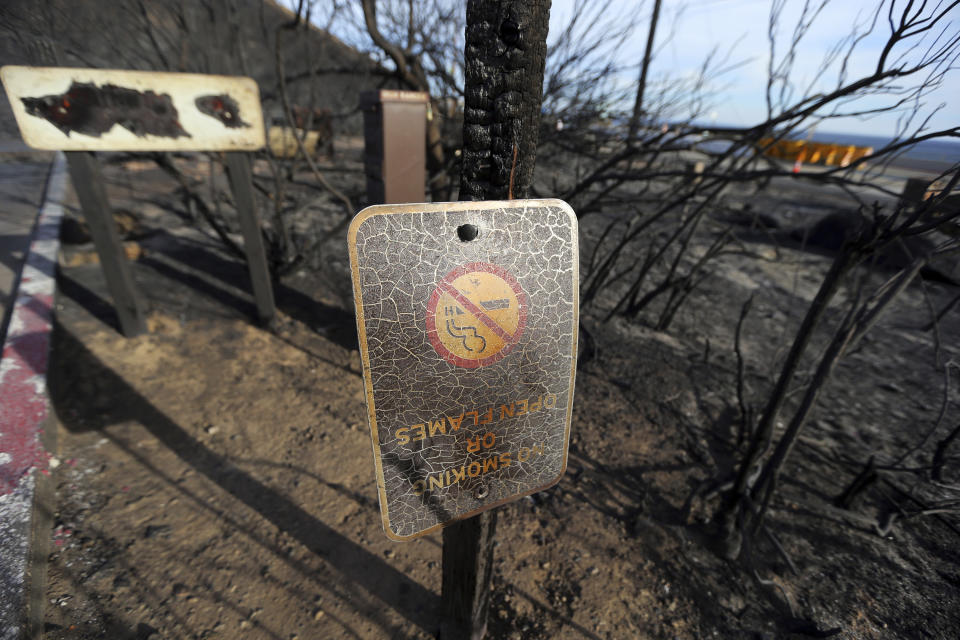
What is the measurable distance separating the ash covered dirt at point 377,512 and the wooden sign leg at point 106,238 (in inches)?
8.4

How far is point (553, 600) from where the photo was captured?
1.81 metres

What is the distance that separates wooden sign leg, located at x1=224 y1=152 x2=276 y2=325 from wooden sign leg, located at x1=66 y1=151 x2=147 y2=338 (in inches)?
32.4

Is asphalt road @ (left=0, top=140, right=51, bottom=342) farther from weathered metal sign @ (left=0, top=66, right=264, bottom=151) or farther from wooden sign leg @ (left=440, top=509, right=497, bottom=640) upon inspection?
wooden sign leg @ (left=440, top=509, right=497, bottom=640)

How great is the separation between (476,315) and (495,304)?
0.16ft

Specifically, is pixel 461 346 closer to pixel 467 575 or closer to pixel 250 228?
→ pixel 467 575

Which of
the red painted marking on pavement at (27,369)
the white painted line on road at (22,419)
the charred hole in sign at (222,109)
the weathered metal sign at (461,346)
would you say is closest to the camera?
the weathered metal sign at (461,346)

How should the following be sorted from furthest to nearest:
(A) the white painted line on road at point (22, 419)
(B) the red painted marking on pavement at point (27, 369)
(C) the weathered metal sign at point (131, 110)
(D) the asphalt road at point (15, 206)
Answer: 1. (D) the asphalt road at point (15, 206)
2. (C) the weathered metal sign at point (131, 110)
3. (B) the red painted marking on pavement at point (27, 369)
4. (A) the white painted line on road at point (22, 419)

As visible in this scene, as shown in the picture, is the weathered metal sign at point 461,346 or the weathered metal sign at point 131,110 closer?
the weathered metal sign at point 461,346

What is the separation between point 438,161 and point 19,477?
365 cm

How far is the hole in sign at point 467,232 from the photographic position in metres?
0.88

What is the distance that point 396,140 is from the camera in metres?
2.95

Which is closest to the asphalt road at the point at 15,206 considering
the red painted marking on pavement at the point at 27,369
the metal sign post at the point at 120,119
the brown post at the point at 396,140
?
the red painted marking on pavement at the point at 27,369

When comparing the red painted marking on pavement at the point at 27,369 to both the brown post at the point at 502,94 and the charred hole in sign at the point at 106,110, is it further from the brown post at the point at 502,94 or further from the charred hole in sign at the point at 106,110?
the brown post at the point at 502,94

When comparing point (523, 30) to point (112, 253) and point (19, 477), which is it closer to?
point (19, 477)
